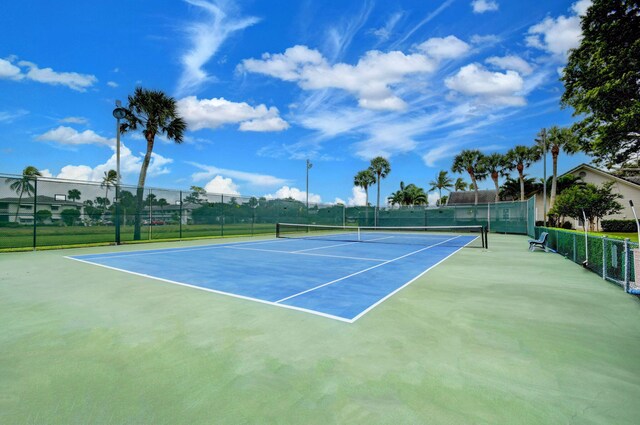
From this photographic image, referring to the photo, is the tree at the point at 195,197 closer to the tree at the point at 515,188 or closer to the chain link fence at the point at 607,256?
the chain link fence at the point at 607,256

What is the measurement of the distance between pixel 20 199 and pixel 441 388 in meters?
19.5

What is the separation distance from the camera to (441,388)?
287cm

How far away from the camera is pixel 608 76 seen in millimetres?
18734

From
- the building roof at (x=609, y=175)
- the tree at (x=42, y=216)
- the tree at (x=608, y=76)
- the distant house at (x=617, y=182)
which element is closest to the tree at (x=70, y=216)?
the tree at (x=42, y=216)

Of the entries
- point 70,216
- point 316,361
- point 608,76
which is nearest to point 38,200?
point 70,216

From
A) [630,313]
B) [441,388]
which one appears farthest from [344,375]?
[630,313]

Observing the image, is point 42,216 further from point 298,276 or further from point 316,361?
point 316,361

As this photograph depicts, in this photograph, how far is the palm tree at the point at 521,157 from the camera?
49.5 meters

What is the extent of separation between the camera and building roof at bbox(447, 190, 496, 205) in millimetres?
57219

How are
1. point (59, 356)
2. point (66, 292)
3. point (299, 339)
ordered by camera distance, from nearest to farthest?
1. point (59, 356)
2. point (299, 339)
3. point (66, 292)

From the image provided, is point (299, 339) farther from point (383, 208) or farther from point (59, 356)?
point (383, 208)

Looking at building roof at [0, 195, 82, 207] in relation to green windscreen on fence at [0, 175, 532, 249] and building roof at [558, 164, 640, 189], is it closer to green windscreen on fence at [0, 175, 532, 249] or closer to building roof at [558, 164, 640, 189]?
green windscreen on fence at [0, 175, 532, 249]

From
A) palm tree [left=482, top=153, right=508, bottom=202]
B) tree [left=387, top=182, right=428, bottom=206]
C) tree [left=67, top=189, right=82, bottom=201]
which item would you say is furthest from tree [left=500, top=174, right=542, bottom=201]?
tree [left=67, top=189, right=82, bottom=201]

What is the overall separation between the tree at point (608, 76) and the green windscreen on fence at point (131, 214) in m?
8.46
